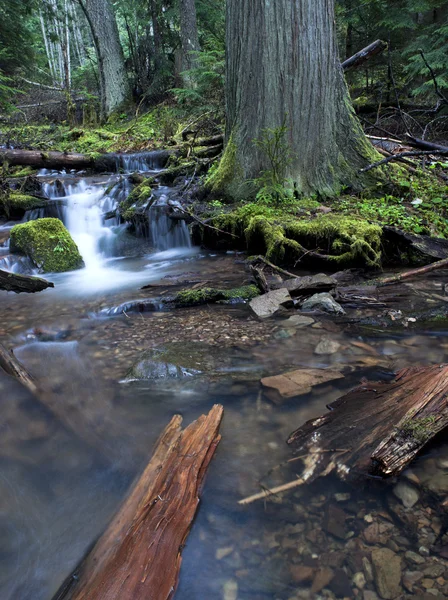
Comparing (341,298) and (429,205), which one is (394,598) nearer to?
(341,298)

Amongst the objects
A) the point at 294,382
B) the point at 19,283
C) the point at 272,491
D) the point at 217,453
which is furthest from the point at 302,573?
the point at 19,283

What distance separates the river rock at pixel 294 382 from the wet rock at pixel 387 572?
1.06m

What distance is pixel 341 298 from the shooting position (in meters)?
3.73

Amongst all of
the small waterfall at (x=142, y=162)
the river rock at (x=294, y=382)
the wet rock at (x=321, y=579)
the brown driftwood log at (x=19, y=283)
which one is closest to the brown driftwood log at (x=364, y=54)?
the small waterfall at (x=142, y=162)

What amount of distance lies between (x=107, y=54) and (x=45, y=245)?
14.7m

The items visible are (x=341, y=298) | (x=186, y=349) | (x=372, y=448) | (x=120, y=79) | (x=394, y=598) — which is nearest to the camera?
(x=394, y=598)

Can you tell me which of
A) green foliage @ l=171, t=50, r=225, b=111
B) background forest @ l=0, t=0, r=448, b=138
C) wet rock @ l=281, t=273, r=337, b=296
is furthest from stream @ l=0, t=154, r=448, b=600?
green foliage @ l=171, t=50, r=225, b=111

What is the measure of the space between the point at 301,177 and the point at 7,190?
20.1 ft

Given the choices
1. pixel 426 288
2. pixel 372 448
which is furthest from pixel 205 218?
pixel 372 448

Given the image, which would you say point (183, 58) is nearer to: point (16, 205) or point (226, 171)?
point (16, 205)

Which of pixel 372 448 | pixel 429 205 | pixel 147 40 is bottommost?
pixel 372 448

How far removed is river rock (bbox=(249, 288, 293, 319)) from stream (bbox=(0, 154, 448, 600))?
0.13 metres

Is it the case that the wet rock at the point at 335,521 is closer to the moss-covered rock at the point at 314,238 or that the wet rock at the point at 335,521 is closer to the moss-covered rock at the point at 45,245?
the moss-covered rock at the point at 314,238

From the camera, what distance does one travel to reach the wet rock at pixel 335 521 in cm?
150
